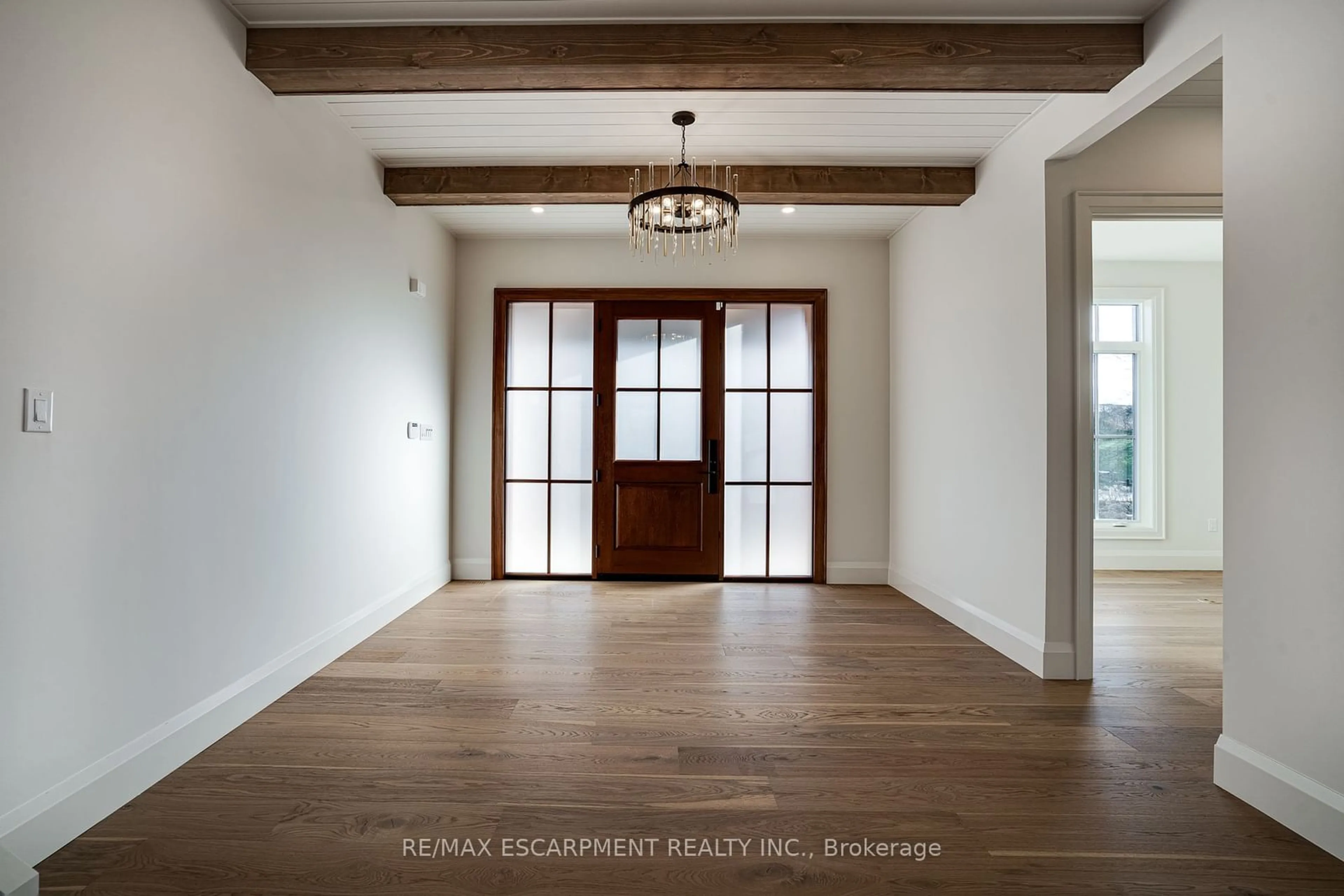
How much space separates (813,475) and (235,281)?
4016mm

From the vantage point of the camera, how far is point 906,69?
2.67m

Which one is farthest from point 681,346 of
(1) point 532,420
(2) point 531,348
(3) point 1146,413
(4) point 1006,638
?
(3) point 1146,413

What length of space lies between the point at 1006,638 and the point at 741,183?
9.46 feet

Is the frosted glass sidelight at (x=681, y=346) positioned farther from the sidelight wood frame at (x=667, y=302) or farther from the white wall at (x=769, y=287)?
the white wall at (x=769, y=287)

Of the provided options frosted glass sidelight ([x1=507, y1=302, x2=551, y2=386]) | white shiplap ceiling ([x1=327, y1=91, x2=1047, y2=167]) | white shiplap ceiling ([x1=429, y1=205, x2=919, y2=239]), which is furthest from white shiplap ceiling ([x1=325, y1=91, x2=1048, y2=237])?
frosted glass sidelight ([x1=507, y1=302, x2=551, y2=386])

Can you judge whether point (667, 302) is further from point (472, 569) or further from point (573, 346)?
point (472, 569)

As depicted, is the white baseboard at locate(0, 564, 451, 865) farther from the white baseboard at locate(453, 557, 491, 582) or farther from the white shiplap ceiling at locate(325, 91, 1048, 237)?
the white shiplap ceiling at locate(325, 91, 1048, 237)

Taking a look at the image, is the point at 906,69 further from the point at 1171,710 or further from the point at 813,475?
the point at 813,475

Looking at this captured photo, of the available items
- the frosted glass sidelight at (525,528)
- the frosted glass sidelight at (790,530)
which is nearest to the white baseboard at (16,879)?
the frosted glass sidelight at (525,528)

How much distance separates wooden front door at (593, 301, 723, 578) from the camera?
5355mm

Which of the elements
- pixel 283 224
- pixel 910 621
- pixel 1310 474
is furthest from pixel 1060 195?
pixel 283 224

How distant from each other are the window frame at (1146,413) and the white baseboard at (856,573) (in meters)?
2.30

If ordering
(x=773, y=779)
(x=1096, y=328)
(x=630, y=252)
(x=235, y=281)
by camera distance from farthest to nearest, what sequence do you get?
(x=1096, y=328)
(x=630, y=252)
(x=235, y=281)
(x=773, y=779)

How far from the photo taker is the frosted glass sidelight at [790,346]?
5.41 metres
